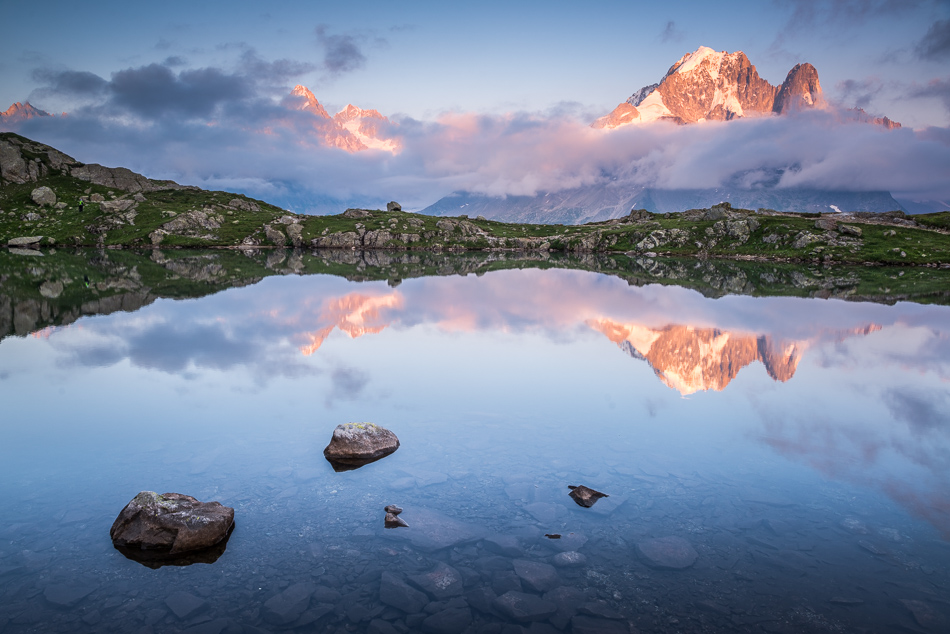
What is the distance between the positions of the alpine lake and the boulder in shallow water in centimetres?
62

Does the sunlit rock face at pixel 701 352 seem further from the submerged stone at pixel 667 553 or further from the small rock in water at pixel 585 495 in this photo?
the submerged stone at pixel 667 553

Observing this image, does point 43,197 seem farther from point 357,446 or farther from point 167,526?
point 167,526

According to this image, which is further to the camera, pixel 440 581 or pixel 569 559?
pixel 569 559

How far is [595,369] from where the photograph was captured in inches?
1377

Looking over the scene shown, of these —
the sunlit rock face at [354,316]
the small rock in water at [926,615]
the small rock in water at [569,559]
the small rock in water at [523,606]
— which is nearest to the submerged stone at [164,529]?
the small rock in water at [523,606]

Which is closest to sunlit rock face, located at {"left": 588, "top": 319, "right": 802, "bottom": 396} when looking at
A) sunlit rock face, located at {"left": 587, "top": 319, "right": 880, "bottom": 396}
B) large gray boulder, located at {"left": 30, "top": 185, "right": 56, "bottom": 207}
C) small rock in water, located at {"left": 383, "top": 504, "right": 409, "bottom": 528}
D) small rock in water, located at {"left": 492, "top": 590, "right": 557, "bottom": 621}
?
sunlit rock face, located at {"left": 587, "top": 319, "right": 880, "bottom": 396}

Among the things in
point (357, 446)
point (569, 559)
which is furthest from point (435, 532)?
point (357, 446)

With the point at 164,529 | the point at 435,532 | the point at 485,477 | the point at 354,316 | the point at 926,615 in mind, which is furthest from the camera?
the point at 354,316

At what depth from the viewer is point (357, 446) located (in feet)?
69.7

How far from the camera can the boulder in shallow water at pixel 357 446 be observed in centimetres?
2092

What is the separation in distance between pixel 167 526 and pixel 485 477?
35.4ft

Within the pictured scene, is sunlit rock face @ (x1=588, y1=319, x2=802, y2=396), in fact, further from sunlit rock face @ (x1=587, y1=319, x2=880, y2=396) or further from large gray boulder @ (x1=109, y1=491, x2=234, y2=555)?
large gray boulder @ (x1=109, y1=491, x2=234, y2=555)

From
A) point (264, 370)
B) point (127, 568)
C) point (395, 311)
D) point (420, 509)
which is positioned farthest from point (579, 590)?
point (395, 311)

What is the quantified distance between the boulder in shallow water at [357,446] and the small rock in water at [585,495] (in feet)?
27.4
